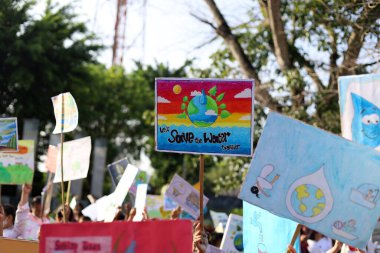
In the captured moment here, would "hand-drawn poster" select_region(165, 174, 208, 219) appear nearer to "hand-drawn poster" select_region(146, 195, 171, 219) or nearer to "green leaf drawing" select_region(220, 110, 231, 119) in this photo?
"hand-drawn poster" select_region(146, 195, 171, 219)

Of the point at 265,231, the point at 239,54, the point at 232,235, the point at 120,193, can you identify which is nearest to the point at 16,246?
the point at 265,231

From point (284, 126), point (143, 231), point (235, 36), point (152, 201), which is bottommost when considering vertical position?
point (152, 201)

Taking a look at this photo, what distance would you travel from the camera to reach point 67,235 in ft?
13.7

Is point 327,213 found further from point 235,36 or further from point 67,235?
point 235,36

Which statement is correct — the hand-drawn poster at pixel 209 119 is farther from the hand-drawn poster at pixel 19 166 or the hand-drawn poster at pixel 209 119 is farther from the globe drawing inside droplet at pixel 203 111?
the hand-drawn poster at pixel 19 166

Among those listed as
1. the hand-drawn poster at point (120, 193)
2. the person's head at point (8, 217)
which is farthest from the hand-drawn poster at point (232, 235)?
the person's head at point (8, 217)

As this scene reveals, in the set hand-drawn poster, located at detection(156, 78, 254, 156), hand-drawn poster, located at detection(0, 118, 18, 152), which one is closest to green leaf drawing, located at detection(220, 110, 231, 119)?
hand-drawn poster, located at detection(156, 78, 254, 156)

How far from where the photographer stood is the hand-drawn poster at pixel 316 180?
517 cm

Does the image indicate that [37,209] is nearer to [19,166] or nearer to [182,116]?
[19,166]

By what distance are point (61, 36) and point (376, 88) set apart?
24.0m

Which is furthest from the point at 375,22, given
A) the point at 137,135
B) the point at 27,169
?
the point at 137,135

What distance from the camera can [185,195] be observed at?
998 cm

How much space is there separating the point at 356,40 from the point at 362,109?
266 inches

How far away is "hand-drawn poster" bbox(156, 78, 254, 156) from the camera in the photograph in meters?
6.10
